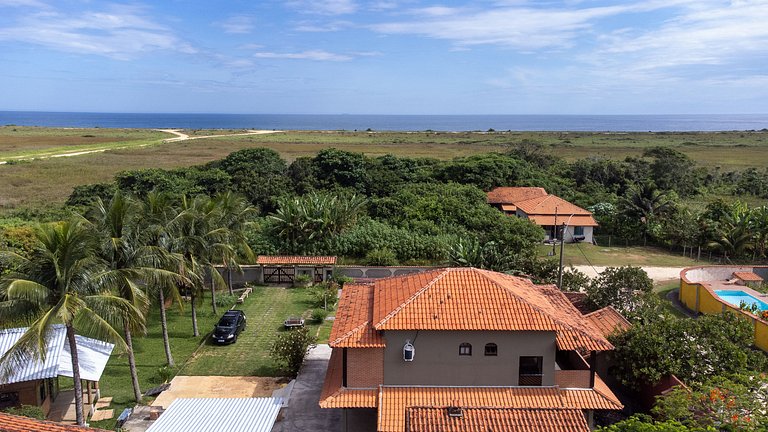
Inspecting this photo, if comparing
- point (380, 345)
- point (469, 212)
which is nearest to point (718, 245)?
point (469, 212)

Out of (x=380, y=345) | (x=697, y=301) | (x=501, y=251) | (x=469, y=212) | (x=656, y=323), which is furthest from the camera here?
(x=469, y=212)

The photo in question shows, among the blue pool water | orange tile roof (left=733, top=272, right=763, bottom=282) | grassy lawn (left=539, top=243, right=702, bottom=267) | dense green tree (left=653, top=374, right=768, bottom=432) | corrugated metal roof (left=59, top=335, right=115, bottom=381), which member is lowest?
grassy lawn (left=539, top=243, right=702, bottom=267)

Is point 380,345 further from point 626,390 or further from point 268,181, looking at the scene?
point 268,181

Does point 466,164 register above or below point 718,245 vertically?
above

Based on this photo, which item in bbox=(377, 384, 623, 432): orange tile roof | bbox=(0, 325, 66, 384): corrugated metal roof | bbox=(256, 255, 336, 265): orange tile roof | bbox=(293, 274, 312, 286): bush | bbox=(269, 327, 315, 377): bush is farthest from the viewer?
bbox=(256, 255, 336, 265): orange tile roof

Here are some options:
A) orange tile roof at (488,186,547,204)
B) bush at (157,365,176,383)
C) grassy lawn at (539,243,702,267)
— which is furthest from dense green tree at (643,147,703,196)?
bush at (157,365,176,383)

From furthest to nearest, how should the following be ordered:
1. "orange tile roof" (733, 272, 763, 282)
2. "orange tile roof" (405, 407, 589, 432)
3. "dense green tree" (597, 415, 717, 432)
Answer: "orange tile roof" (733, 272, 763, 282) < "orange tile roof" (405, 407, 589, 432) < "dense green tree" (597, 415, 717, 432)

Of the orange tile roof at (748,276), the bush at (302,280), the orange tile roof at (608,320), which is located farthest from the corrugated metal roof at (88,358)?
the orange tile roof at (748,276)

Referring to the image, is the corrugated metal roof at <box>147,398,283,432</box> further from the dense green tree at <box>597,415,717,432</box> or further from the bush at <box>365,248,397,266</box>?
the bush at <box>365,248,397,266</box>
